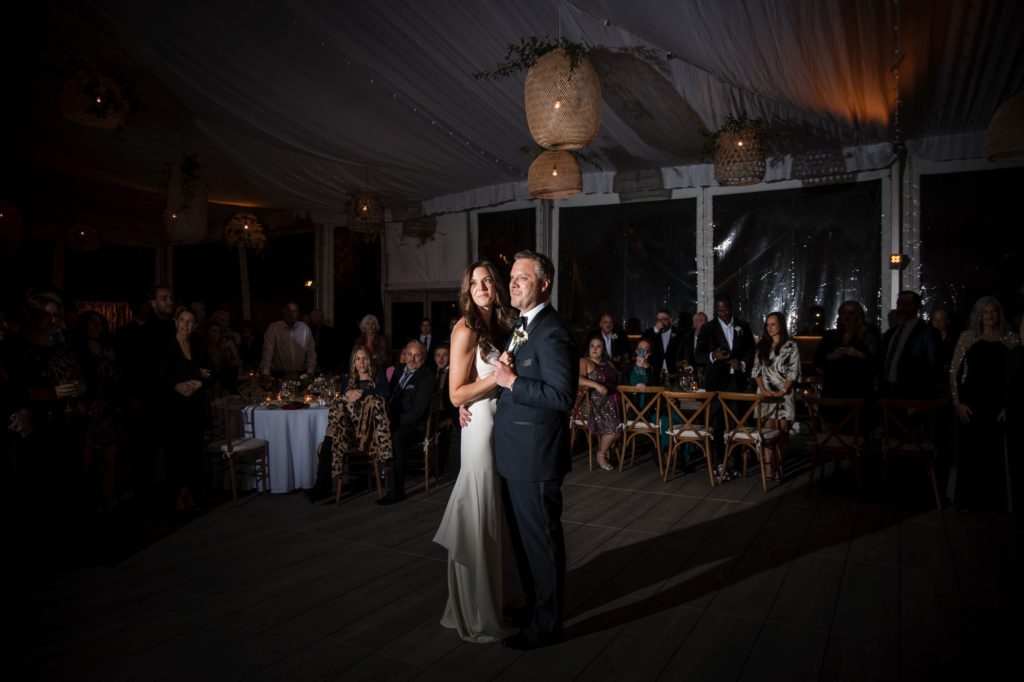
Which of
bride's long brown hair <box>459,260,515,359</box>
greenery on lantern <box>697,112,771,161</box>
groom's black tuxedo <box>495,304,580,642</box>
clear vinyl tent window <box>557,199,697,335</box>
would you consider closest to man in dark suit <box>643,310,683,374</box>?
clear vinyl tent window <box>557,199,697,335</box>

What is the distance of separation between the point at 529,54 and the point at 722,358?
340 centimetres

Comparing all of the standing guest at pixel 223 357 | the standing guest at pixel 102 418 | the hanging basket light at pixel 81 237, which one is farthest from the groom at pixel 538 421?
the hanging basket light at pixel 81 237

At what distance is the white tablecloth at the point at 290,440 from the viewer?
5680mm

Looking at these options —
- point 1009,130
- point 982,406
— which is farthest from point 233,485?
point 1009,130

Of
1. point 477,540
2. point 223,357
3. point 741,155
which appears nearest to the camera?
point 477,540

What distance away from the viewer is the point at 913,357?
5.84 m

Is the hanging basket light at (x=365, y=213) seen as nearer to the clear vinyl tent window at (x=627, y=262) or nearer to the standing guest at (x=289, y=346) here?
the standing guest at (x=289, y=346)

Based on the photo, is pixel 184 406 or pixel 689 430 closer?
pixel 184 406

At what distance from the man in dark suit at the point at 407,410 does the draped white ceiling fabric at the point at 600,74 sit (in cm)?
274

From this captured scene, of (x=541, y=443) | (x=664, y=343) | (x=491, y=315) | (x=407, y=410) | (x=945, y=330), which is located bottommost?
(x=407, y=410)

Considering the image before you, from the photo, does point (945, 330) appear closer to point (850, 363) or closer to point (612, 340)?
point (850, 363)

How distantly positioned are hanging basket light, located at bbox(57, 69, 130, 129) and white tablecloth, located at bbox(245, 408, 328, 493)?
2.82m

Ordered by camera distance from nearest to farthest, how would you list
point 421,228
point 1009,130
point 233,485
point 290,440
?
point 1009,130 → point 233,485 → point 290,440 → point 421,228

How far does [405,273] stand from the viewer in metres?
12.6
